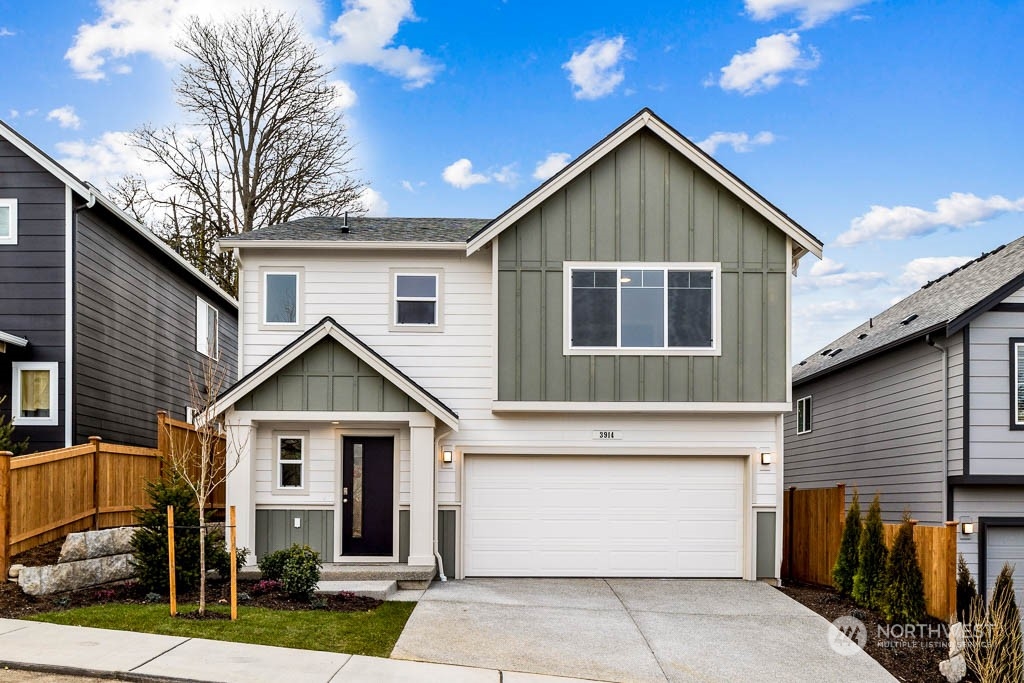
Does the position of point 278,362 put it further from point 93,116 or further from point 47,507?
point 93,116

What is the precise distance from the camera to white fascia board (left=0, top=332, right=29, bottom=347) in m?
14.1

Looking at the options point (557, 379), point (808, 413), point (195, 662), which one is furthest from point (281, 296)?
point (808, 413)

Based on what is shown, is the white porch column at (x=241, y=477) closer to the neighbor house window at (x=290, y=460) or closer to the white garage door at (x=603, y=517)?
the neighbor house window at (x=290, y=460)

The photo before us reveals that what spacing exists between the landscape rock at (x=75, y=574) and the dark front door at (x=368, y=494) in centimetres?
319

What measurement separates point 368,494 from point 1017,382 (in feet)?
32.0

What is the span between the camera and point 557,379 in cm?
1455

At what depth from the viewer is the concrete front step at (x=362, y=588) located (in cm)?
1228

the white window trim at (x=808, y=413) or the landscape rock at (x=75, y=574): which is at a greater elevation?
the white window trim at (x=808, y=413)

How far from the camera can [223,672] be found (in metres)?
8.22

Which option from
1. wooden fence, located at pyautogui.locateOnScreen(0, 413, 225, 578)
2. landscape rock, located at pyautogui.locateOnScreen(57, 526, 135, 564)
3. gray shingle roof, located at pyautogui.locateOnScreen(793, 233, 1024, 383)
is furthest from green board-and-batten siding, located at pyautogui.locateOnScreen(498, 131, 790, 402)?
landscape rock, located at pyautogui.locateOnScreen(57, 526, 135, 564)

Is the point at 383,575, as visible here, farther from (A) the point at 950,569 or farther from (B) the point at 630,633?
(A) the point at 950,569

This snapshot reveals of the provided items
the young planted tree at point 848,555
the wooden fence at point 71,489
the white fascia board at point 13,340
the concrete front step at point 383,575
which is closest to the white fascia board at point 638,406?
the young planted tree at point 848,555

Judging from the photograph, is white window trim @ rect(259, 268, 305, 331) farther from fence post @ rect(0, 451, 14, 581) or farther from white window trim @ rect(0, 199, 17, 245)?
fence post @ rect(0, 451, 14, 581)

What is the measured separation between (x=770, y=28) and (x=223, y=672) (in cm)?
1691
